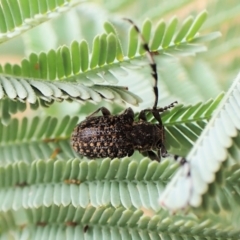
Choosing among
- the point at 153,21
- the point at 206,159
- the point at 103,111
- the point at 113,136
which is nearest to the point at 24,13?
the point at 103,111

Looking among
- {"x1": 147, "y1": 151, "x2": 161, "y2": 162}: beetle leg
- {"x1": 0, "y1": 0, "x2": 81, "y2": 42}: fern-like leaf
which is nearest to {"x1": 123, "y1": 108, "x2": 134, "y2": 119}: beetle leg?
{"x1": 147, "y1": 151, "x2": 161, "y2": 162}: beetle leg

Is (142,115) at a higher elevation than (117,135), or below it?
higher

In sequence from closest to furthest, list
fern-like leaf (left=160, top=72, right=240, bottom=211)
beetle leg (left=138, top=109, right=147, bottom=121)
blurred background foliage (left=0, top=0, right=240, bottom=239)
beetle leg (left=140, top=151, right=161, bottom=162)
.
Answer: fern-like leaf (left=160, top=72, right=240, bottom=211)
beetle leg (left=140, top=151, right=161, bottom=162)
beetle leg (left=138, top=109, right=147, bottom=121)
blurred background foliage (left=0, top=0, right=240, bottom=239)

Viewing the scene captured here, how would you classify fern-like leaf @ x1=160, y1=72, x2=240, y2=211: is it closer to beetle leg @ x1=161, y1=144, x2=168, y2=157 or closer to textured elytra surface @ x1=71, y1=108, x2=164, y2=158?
beetle leg @ x1=161, y1=144, x2=168, y2=157

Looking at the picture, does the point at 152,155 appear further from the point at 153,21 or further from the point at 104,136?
the point at 153,21

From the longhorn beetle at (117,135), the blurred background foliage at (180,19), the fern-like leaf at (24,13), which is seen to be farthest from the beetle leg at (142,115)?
the fern-like leaf at (24,13)

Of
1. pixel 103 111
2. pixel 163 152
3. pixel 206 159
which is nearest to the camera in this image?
pixel 206 159

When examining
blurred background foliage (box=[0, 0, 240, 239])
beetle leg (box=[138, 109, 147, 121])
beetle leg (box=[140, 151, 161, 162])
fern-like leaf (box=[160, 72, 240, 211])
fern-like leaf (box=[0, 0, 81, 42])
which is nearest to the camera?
fern-like leaf (box=[160, 72, 240, 211])
